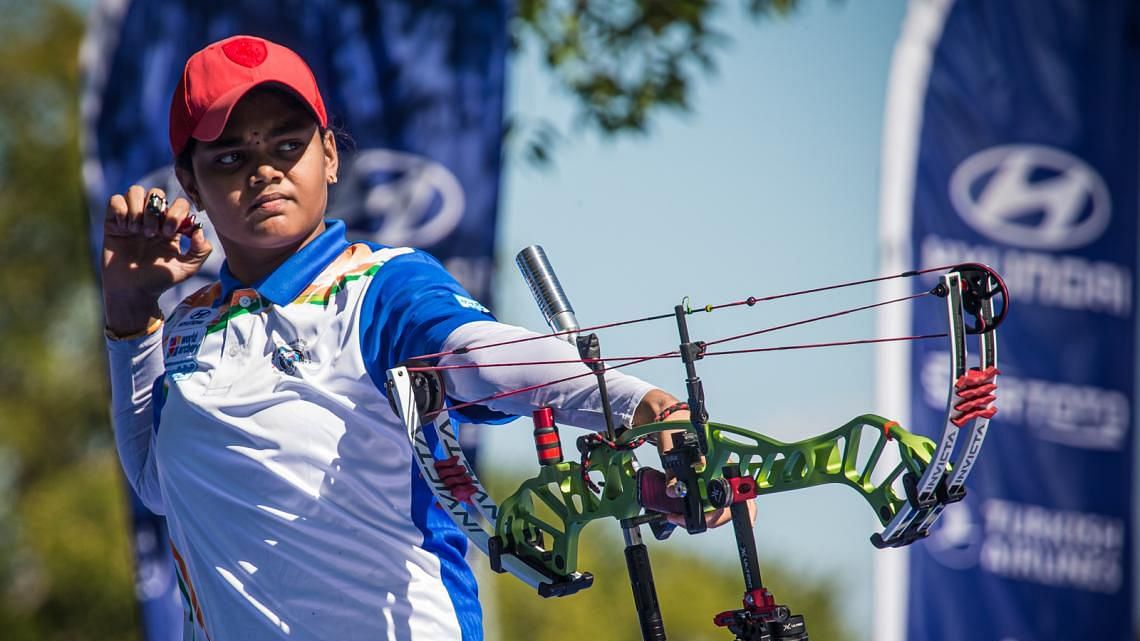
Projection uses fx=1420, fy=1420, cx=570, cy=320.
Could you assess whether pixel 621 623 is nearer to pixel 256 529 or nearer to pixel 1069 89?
pixel 1069 89

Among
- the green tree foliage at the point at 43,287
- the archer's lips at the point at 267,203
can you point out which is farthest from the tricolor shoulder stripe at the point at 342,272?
the green tree foliage at the point at 43,287

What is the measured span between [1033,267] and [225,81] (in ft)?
12.2

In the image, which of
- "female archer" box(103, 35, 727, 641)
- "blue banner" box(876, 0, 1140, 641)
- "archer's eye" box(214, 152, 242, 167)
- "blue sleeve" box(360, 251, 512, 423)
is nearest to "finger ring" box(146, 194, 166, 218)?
"female archer" box(103, 35, 727, 641)

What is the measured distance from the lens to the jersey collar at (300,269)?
1.94 metres

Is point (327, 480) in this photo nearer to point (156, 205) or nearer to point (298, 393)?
point (298, 393)

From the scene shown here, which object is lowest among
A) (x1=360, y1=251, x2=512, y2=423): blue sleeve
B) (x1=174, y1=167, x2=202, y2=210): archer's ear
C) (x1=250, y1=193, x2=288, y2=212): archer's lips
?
(x1=360, y1=251, x2=512, y2=423): blue sleeve

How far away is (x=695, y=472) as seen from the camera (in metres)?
1.61

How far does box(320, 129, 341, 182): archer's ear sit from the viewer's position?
2.04 meters

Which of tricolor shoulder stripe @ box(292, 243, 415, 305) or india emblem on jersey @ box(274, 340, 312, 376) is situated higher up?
tricolor shoulder stripe @ box(292, 243, 415, 305)

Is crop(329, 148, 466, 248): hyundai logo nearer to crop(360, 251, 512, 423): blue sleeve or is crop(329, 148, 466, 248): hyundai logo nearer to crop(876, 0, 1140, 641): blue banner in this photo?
crop(876, 0, 1140, 641): blue banner

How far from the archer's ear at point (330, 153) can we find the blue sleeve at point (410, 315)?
0.22m

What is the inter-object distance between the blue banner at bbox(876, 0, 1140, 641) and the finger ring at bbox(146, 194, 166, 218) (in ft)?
10.6

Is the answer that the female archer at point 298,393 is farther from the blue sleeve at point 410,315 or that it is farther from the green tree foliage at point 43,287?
the green tree foliage at point 43,287

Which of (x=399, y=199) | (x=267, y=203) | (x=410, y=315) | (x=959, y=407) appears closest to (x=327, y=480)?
(x=410, y=315)
